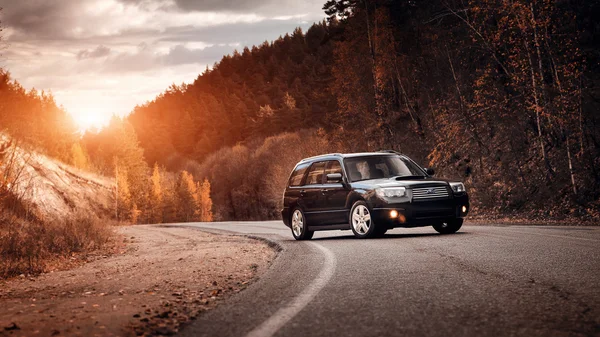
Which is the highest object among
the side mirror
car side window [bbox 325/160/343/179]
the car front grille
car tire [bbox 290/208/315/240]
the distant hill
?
the distant hill

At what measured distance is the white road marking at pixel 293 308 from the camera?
4840 mm

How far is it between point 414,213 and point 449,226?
1.75 metres

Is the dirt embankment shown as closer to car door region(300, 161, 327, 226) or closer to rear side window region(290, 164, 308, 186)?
car door region(300, 161, 327, 226)

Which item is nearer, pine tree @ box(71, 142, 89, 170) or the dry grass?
the dry grass

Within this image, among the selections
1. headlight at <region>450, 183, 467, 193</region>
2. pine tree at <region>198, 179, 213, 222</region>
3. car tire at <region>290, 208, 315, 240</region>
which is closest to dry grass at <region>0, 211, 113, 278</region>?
car tire at <region>290, 208, 315, 240</region>

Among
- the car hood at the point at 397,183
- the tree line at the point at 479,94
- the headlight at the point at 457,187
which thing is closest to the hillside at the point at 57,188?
the tree line at the point at 479,94

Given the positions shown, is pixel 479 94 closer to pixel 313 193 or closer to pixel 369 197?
pixel 313 193

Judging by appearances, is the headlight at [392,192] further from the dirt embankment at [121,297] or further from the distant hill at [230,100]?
the distant hill at [230,100]

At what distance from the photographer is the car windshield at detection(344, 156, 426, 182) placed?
14638 mm

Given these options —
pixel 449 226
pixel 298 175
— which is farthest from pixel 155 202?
pixel 449 226

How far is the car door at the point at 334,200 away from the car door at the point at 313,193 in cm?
16

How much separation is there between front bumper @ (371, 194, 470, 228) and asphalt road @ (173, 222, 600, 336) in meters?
2.40

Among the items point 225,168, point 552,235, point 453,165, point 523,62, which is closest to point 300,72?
point 225,168

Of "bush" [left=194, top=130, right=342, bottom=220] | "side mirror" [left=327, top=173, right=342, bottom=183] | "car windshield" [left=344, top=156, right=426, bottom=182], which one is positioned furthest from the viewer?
"bush" [left=194, top=130, right=342, bottom=220]
